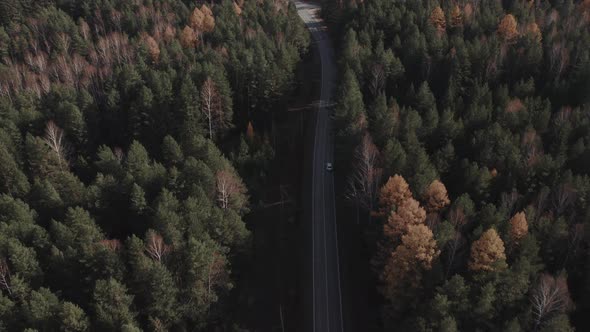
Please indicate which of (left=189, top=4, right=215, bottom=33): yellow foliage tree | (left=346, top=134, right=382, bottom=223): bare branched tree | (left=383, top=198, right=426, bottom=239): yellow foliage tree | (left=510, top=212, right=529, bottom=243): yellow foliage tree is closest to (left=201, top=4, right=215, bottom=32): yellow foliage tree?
(left=189, top=4, right=215, bottom=33): yellow foliage tree

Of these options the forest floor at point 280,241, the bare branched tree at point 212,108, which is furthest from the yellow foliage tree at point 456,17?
the bare branched tree at point 212,108

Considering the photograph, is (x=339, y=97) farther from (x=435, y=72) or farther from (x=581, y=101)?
(x=581, y=101)

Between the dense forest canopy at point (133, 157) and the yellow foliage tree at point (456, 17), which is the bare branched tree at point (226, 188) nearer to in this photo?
the dense forest canopy at point (133, 157)

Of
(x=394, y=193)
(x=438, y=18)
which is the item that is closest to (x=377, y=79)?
(x=438, y=18)

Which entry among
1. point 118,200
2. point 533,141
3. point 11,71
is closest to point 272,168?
point 118,200

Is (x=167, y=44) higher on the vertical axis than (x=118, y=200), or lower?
higher

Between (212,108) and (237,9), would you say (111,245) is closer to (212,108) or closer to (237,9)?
(212,108)
